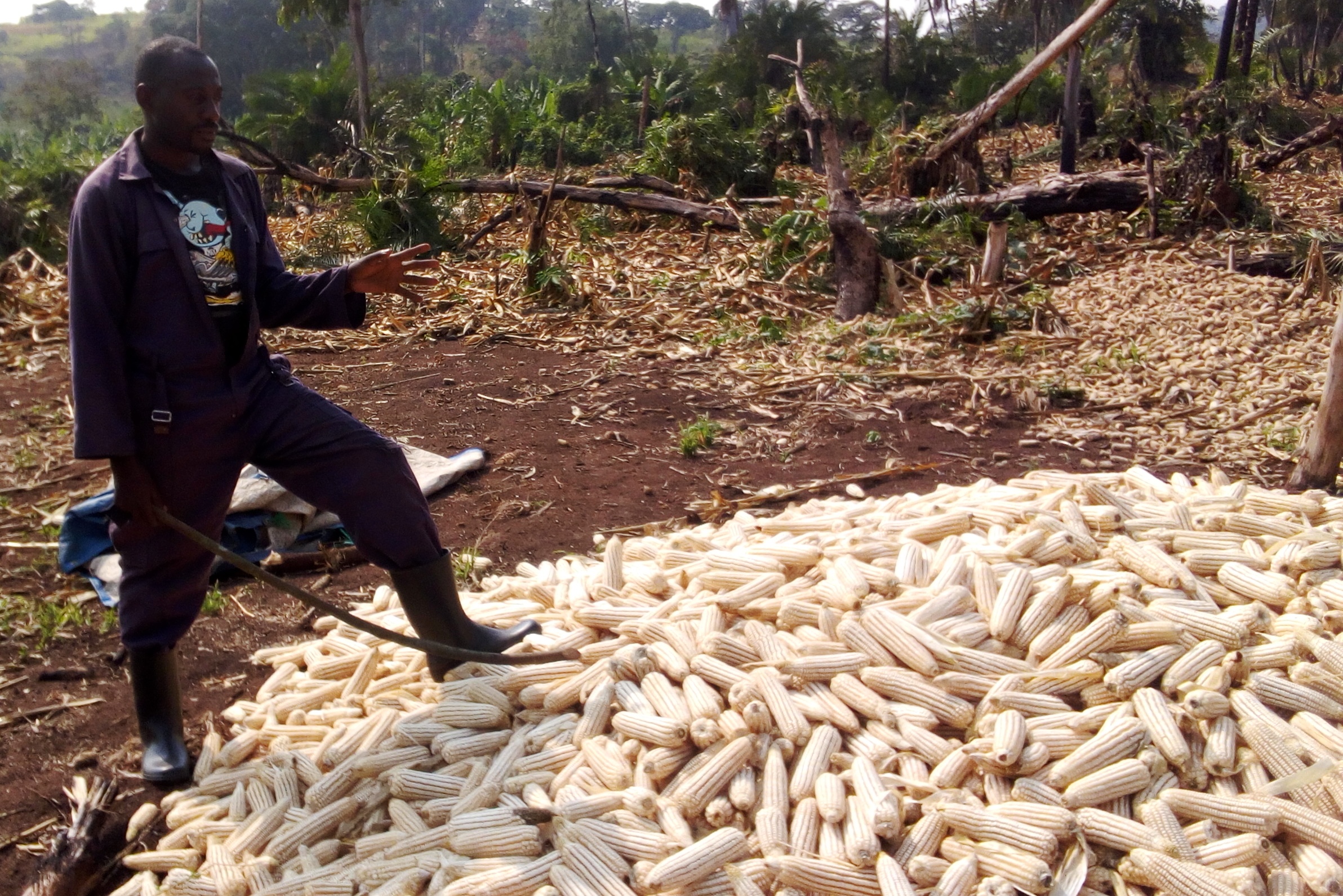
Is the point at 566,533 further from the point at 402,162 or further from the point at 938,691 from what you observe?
the point at 402,162

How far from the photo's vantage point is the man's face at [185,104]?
2535mm

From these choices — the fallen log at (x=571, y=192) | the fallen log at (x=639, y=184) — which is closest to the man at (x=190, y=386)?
the fallen log at (x=571, y=192)

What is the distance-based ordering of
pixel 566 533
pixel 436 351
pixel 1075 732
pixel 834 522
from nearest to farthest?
pixel 1075 732, pixel 834 522, pixel 566 533, pixel 436 351

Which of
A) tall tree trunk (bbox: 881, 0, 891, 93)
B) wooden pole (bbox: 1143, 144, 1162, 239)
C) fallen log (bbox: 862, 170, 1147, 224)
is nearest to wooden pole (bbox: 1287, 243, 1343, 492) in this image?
wooden pole (bbox: 1143, 144, 1162, 239)

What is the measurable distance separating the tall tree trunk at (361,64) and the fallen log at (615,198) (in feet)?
29.5

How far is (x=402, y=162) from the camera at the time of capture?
11633 mm

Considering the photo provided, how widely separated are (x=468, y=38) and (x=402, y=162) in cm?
7122

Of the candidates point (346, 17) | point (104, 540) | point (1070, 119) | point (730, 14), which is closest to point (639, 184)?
point (1070, 119)

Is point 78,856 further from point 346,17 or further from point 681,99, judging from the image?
point 346,17

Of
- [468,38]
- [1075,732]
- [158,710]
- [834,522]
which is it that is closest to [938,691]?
[1075,732]

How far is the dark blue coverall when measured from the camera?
8.20 feet

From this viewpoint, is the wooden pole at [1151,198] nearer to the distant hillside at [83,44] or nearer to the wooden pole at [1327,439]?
the wooden pole at [1327,439]

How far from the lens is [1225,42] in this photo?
1903 cm

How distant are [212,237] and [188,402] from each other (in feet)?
1.43
